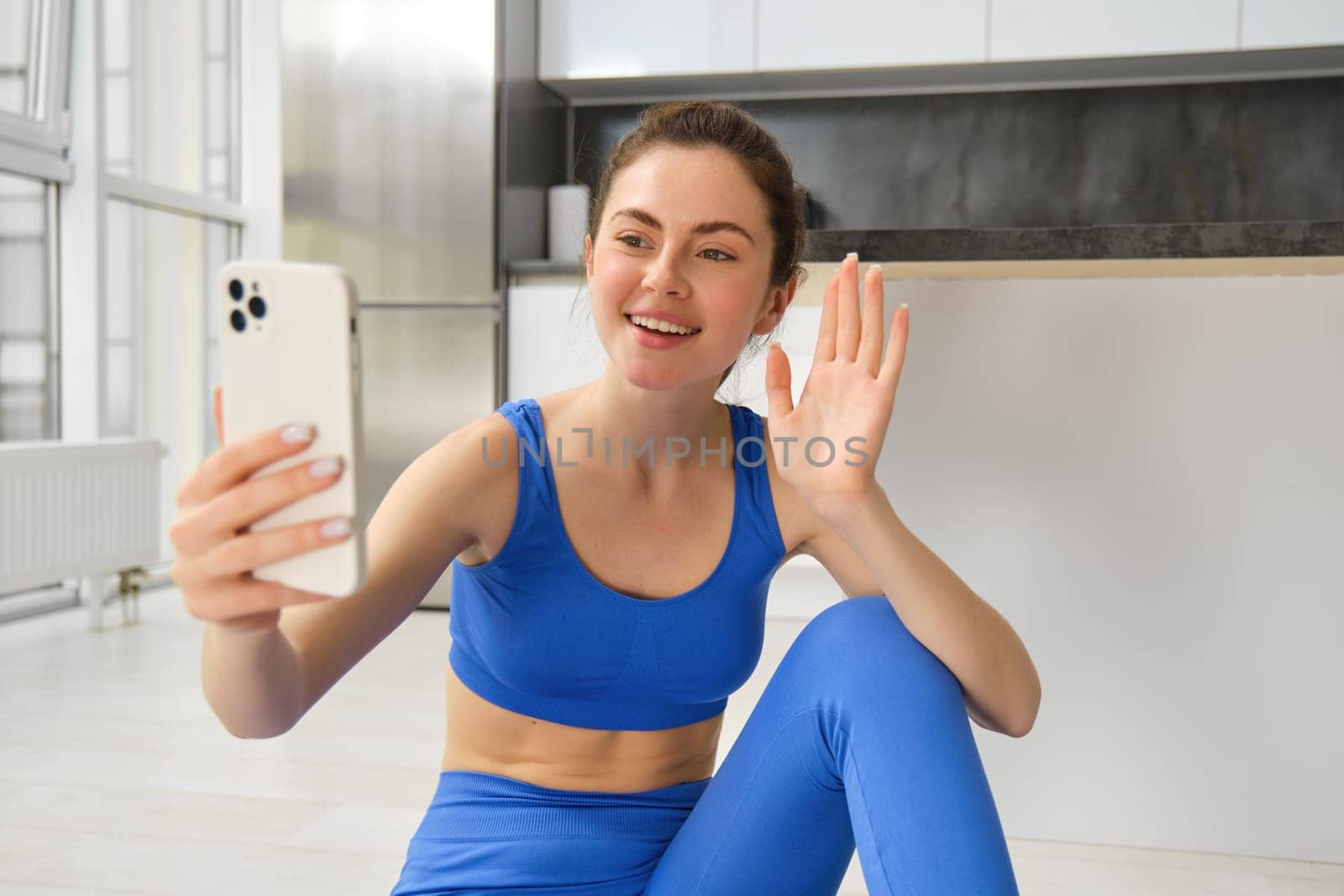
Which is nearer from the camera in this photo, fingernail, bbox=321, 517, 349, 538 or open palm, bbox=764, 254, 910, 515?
fingernail, bbox=321, 517, 349, 538

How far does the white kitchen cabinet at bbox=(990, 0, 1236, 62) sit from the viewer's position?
331cm

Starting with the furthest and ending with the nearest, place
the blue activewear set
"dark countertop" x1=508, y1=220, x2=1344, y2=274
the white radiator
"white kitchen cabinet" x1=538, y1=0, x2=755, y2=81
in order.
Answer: "white kitchen cabinet" x1=538, y1=0, x2=755, y2=81 → the white radiator → "dark countertop" x1=508, y1=220, x2=1344, y2=274 → the blue activewear set

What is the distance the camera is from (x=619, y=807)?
1069 millimetres

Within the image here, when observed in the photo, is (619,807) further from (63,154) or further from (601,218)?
(63,154)

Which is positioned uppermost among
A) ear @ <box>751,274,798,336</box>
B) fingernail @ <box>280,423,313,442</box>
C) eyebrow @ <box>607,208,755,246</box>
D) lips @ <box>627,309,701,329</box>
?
eyebrow @ <box>607,208,755,246</box>

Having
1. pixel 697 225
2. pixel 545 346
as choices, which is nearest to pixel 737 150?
pixel 697 225

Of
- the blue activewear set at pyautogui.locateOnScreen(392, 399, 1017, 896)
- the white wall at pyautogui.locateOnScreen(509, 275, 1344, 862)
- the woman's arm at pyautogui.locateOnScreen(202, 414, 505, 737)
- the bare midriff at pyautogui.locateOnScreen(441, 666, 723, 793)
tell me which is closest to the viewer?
the woman's arm at pyautogui.locateOnScreen(202, 414, 505, 737)

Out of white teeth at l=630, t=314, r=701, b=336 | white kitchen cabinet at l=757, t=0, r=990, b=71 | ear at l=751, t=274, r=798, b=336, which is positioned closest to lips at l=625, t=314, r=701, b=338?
white teeth at l=630, t=314, r=701, b=336

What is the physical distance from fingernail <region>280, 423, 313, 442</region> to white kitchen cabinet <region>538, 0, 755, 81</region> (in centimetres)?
329

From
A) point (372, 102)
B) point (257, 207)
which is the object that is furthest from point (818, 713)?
point (257, 207)

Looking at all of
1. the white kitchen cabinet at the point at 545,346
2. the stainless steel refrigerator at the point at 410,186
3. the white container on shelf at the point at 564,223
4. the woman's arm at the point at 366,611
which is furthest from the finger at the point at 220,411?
the white container on shelf at the point at 564,223

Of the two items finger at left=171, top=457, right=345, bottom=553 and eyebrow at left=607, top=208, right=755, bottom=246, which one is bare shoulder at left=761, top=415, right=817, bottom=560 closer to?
eyebrow at left=607, top=208, right=755, bottom=246

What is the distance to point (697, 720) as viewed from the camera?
44.5 inches

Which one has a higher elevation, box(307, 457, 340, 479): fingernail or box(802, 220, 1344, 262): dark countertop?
box(802, 220, 1344, 262): dark countertop
